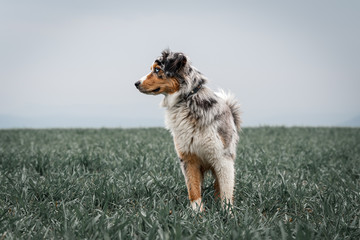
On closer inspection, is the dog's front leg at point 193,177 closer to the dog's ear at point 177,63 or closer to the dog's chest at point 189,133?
the dog's chest at point 189,133

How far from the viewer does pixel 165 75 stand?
3.54m

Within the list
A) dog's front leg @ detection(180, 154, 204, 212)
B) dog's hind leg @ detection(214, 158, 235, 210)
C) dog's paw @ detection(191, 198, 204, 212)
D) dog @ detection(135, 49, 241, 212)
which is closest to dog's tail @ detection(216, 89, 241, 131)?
dog @ detection(135, 49, 241, 212)

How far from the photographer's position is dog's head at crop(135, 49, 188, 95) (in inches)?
138

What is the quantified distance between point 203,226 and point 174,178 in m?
1.90

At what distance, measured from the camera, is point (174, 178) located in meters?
4.79

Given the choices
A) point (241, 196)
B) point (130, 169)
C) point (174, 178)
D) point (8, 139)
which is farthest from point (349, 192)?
point (8, 139)

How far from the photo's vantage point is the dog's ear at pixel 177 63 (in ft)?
11.5

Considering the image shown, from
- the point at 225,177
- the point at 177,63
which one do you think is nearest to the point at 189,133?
the point at 225,177

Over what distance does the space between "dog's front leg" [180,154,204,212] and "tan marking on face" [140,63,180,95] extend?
2.90 feet

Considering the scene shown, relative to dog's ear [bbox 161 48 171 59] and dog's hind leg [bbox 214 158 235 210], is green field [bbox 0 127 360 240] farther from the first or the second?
dog's ear [bbox 161 48 171 59]

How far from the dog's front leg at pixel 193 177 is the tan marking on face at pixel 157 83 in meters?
0.89

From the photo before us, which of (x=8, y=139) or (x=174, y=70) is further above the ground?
(x=174, y=70)

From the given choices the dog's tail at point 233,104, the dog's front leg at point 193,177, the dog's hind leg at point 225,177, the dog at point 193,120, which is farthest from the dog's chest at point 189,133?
the dog's tail at point 233,104

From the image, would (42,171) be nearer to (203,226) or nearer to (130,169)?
(130,169)
